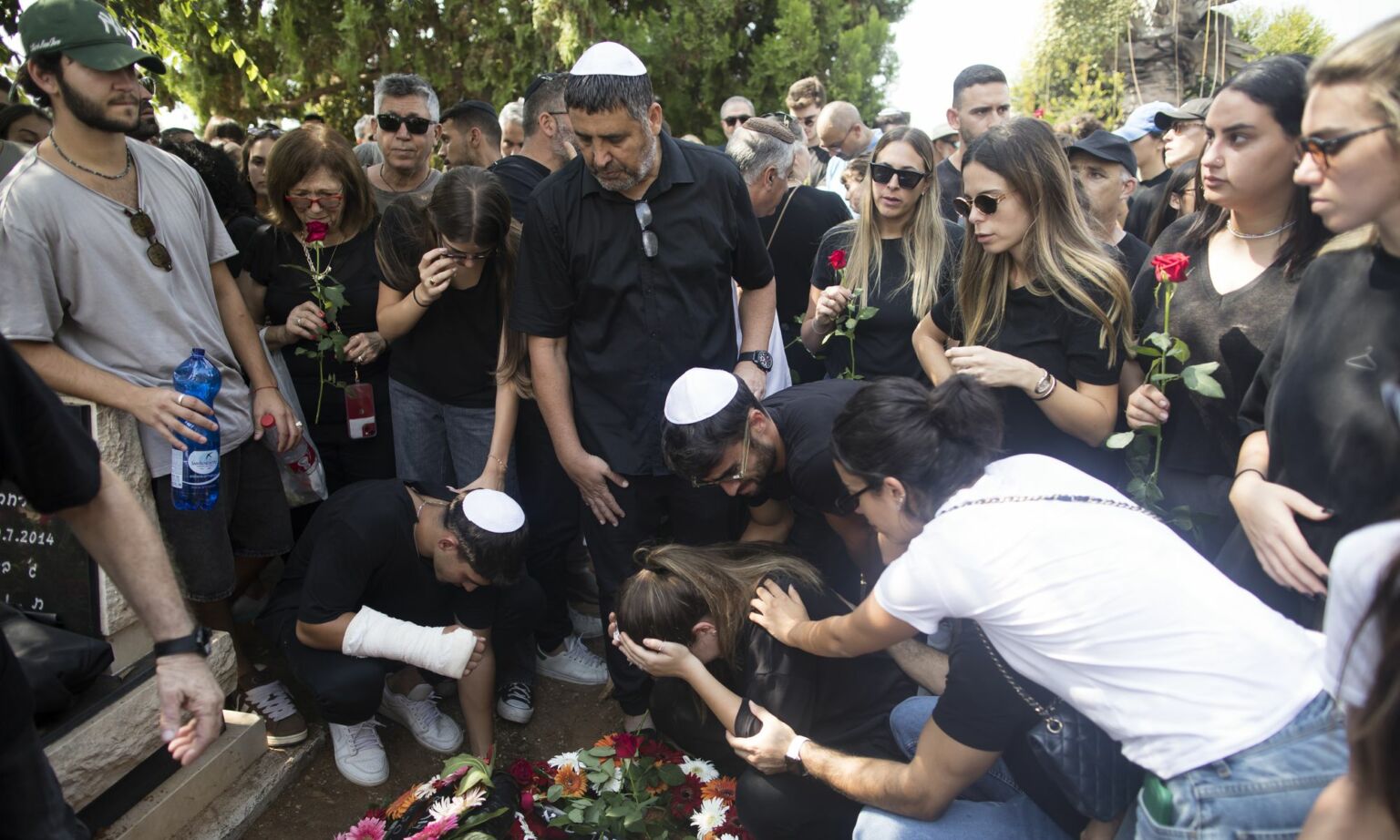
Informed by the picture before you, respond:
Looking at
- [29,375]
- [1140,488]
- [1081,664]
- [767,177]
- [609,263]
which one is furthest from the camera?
[767,177]

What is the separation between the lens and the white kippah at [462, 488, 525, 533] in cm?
298

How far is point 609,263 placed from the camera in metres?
2.98

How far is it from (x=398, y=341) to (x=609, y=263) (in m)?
1.14

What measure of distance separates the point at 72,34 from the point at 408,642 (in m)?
2.08

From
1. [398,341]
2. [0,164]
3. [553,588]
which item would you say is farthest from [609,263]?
Result: [0,164]

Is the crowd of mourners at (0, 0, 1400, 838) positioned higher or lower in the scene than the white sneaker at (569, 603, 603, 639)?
higher

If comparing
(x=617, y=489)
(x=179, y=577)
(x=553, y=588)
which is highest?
(x=617, y=489)

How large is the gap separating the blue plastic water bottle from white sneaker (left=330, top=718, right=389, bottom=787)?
0.93 metres

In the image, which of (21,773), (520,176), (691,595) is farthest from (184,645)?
(520,176)

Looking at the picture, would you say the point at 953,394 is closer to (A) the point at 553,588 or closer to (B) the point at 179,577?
(A) the point at 553,588

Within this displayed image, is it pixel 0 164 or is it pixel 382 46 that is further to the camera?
pixel 382 46

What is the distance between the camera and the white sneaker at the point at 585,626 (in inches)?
159

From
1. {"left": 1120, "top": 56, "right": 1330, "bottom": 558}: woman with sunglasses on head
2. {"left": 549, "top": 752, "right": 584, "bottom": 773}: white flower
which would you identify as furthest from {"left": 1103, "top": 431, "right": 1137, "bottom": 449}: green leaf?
{"left": 549, "top": 752, "right": 584, "bottom": 773}: white flower

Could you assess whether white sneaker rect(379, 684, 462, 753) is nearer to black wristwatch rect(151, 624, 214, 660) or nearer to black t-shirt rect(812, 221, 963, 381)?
black wristwatch rect(151, 624, 214, 660)
